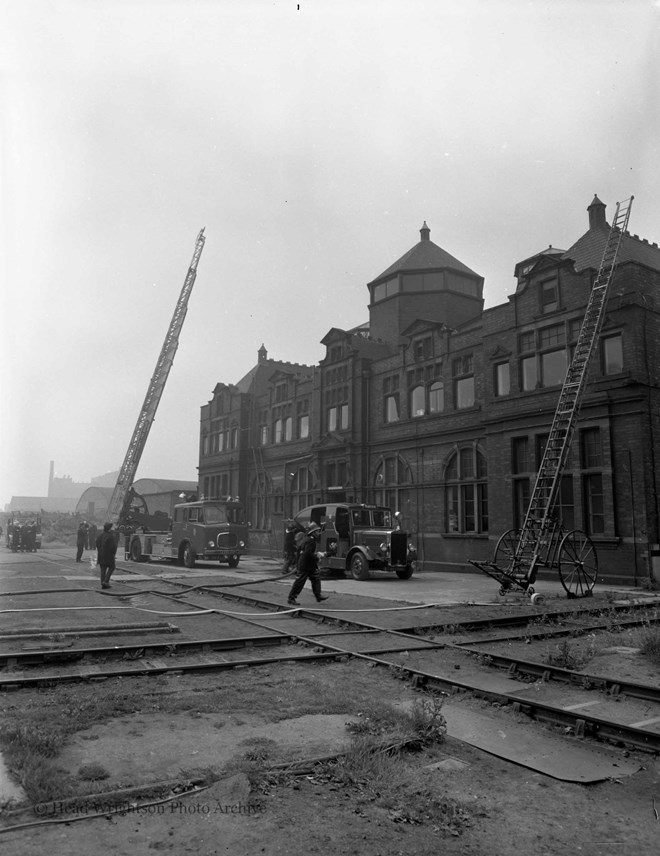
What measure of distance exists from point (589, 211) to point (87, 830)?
26.9 metres

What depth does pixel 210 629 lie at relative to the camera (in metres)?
11.3

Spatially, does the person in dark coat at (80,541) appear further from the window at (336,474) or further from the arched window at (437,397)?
the arched window at (437,397)

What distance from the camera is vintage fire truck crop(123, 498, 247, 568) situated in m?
27.2

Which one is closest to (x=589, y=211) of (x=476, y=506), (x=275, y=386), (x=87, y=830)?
(x=476, y=506)

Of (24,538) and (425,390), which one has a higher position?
(425,390)

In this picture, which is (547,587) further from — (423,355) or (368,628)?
(423,355)

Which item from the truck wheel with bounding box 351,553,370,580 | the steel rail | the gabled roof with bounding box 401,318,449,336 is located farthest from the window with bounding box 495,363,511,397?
the steel rail

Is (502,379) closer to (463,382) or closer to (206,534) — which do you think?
(463,382)

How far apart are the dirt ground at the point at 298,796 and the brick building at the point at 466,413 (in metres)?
15.5

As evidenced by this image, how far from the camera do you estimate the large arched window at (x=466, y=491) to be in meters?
25.6

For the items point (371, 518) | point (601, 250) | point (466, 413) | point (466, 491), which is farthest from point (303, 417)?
point (601, 250)

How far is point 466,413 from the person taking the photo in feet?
87.0

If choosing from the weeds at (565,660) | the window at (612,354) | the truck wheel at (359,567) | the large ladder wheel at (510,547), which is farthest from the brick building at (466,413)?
the weeds at (565,660)

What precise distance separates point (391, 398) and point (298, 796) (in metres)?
27.3
